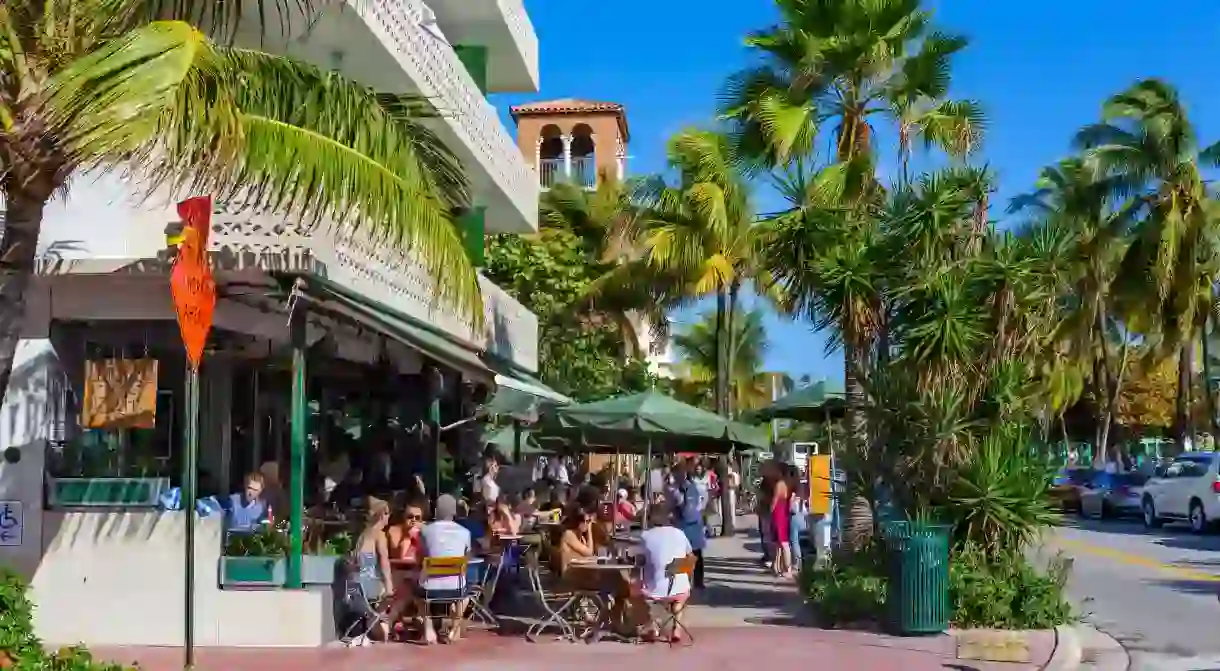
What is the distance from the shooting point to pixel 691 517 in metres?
17.4

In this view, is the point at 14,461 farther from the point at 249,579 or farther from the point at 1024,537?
the point at 1024,537

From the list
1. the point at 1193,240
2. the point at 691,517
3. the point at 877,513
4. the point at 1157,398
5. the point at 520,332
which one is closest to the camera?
the point at 877,513

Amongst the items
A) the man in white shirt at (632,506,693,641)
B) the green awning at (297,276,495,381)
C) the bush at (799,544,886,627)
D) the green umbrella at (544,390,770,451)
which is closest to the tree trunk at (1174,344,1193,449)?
the green umbrella at (544,390,770,451)

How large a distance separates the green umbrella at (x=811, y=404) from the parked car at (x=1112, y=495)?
16.2 m

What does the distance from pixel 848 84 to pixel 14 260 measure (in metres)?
11.1

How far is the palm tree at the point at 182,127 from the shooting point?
7590 millimetres

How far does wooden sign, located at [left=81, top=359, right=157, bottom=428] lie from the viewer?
12.4 m

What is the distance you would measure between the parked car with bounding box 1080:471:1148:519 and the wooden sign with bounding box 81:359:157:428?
2736cm

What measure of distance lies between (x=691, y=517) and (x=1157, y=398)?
56.9 meters

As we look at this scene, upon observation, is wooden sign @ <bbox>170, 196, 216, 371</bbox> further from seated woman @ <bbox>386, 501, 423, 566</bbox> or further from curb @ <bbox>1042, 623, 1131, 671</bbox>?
curb @ <bbox>1042, 623, 1131, 671</bbox>

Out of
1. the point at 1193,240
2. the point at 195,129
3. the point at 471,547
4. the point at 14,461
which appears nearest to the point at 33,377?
the point at 14,461

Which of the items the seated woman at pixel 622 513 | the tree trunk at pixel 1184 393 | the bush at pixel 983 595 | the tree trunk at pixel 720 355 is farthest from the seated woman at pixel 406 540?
the tree trunk at pixel 1184 393

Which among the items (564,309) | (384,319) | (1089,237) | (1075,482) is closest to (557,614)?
(384,319)

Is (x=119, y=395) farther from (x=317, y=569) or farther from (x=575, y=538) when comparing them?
(x=575, y=538)
